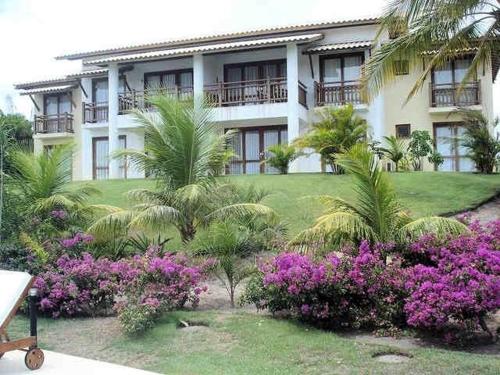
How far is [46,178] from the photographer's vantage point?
39.4 ft

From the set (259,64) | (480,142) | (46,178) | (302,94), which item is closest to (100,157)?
(259,64)

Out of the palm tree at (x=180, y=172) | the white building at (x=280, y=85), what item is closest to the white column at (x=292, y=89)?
the white building at (x=280, y=85)

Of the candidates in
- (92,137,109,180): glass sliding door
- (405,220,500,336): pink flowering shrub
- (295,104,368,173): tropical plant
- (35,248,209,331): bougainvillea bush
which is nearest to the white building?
(92,137,109,180): glass sliding door

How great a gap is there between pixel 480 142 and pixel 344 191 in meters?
6.17

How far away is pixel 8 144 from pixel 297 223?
647cm

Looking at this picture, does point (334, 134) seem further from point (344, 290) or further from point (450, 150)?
point (344, 290)

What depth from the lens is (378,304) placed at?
7.32 metres

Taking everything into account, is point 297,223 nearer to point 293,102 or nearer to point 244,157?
point 293,102

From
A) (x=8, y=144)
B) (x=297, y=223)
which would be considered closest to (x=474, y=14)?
(x=297, y=223)

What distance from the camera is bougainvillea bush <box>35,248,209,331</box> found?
800 centimetres

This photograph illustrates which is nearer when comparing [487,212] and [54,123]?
[487,212]

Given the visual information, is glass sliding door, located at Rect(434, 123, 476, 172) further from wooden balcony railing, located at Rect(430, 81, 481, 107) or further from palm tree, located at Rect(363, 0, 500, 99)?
palm tree, located at Rect(363, 0, 500, 99)

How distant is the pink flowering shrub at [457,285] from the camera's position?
21.2 ft

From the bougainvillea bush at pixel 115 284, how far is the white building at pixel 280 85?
47.8ft
